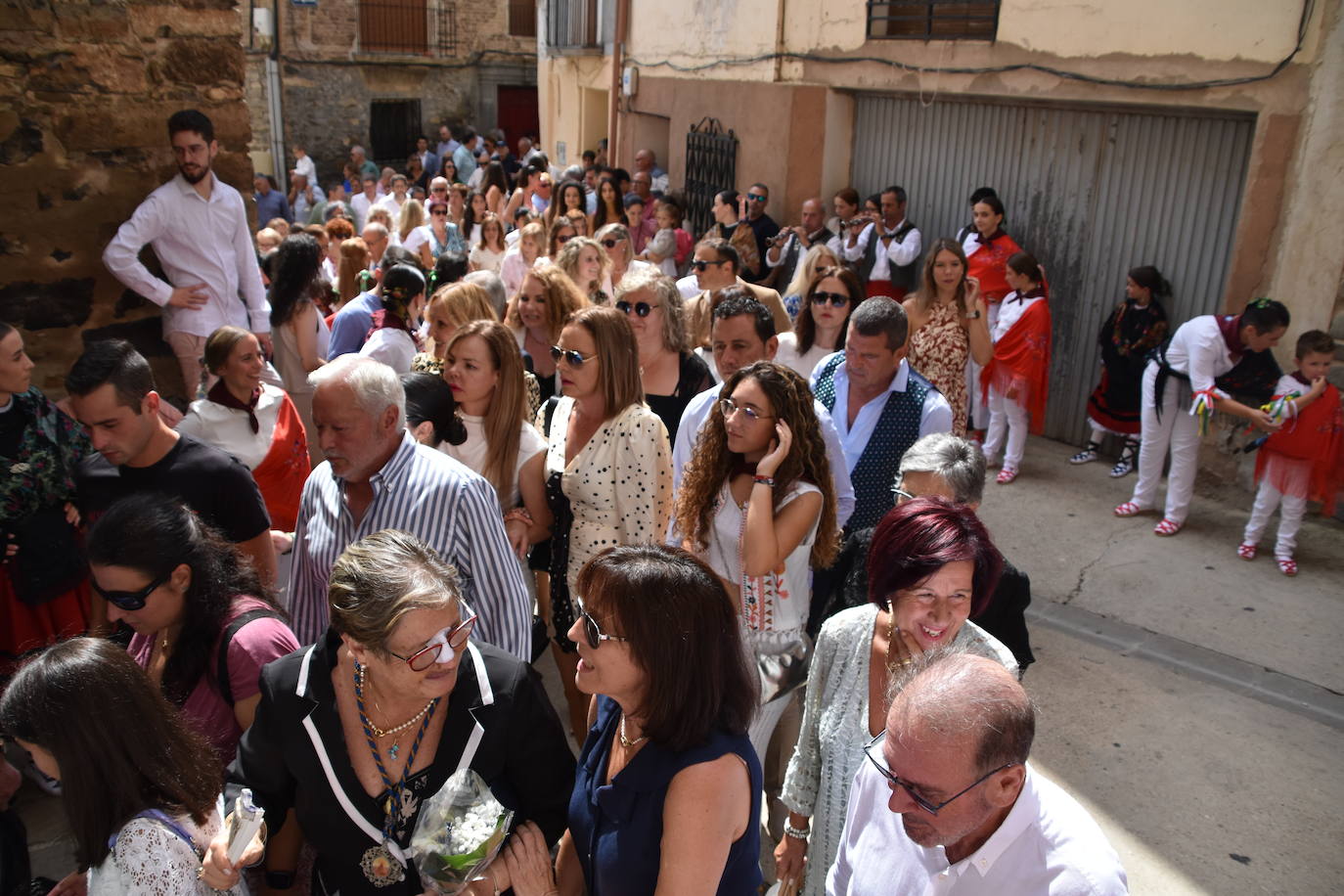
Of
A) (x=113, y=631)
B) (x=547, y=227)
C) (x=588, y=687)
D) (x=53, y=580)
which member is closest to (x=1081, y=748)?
(x=588, y=687)

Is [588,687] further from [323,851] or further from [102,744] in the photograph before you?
[102,744]

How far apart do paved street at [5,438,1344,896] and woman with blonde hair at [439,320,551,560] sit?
1105mm

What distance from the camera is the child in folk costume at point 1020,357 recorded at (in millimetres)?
7094

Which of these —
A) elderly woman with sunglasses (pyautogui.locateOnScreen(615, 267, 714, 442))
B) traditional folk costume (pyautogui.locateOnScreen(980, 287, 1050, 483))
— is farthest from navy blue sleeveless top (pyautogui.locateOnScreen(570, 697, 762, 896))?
traditional folk costume (pyautogui.locateOnScreen(980, 287, 1050, 483))

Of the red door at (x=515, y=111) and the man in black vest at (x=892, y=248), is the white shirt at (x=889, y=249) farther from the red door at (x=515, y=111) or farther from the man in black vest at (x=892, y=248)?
the red door at (x=515, y=111)

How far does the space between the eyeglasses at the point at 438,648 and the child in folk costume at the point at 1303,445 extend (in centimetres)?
513

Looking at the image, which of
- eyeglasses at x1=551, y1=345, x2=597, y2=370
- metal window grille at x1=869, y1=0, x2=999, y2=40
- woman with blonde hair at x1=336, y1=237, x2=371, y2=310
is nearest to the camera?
eyeglasses at x1=551, y1=345, x2=597, y2=370

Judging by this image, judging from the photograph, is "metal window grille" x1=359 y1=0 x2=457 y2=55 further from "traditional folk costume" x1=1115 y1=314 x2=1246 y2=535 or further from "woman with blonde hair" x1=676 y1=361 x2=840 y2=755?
"woman with blonde hair" x1=676 y1=361 x2=840 y2=755

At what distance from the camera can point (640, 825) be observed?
2055mm

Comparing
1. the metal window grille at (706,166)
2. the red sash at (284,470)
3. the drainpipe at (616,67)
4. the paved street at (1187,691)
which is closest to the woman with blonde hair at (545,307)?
the red sash at (284,470)

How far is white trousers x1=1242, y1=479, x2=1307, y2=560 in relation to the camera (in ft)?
19.0

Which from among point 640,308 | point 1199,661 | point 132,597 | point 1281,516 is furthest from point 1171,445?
point 132,597

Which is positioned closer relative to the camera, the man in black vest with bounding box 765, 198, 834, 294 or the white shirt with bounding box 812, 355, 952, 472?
the white shirt with bounding box 812, 355, 952, 472

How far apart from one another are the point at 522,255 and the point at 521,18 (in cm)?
2002
